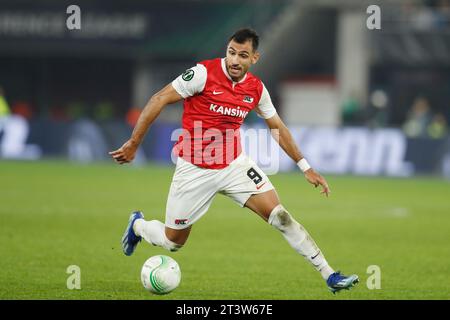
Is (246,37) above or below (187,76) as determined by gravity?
above

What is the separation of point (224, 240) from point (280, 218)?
524 cm

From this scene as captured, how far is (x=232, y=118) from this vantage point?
33.4 feet

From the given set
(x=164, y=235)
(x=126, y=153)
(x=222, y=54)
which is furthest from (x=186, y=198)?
(x=222, y=54)

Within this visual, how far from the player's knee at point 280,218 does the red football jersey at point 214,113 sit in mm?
714

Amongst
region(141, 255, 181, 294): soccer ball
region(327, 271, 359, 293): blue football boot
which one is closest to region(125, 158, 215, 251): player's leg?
region(141, 255, 181, 294): soccer ball

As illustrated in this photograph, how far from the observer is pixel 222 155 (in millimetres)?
10273

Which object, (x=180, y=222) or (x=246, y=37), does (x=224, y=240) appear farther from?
(x=246, y=37)

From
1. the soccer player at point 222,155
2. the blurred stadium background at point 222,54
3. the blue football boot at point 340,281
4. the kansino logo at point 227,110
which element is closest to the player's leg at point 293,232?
the soccer player at point 222,155

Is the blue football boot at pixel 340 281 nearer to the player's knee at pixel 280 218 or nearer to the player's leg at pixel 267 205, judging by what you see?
the player's leg at pixel 267 205

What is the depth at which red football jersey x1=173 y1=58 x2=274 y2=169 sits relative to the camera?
10047 millimetres
